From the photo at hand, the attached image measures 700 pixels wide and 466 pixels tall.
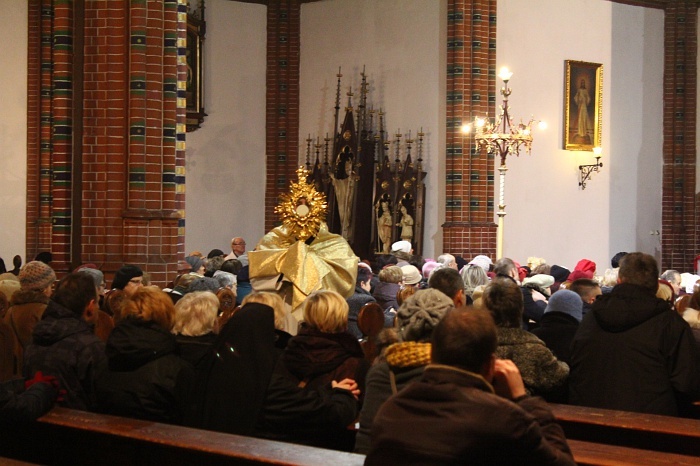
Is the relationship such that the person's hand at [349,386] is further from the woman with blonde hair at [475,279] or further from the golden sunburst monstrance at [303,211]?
the woman with blonde hair at [475,279]

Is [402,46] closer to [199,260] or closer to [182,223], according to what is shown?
[199,260]

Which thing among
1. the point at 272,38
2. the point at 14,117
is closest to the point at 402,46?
the point at 272,38

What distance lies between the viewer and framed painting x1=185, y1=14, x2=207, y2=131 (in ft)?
60.2

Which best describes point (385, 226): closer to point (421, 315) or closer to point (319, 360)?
point (319, 360)

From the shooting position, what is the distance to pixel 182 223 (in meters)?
10.7

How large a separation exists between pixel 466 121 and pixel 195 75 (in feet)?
17.3

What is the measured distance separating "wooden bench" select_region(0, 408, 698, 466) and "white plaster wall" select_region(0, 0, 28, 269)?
10.9m

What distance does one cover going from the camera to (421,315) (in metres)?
4.07

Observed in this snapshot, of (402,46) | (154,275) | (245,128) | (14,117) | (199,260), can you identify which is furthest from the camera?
(245,128)

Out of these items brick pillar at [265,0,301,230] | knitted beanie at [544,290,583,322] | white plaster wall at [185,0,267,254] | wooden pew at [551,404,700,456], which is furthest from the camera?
brick pillar at [265,0,301,230]

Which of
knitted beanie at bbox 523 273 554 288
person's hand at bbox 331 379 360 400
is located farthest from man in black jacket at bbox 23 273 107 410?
knitted beanie at bbox 523 273 554 288

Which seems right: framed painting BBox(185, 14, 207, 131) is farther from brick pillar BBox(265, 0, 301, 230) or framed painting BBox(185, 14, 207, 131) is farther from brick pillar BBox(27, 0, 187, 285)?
brick pillar BBox(27, 0, 187, 285)

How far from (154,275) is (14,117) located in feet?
21.6

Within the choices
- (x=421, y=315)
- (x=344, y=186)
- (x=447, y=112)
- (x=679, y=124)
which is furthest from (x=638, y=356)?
(x=679, y=124)
